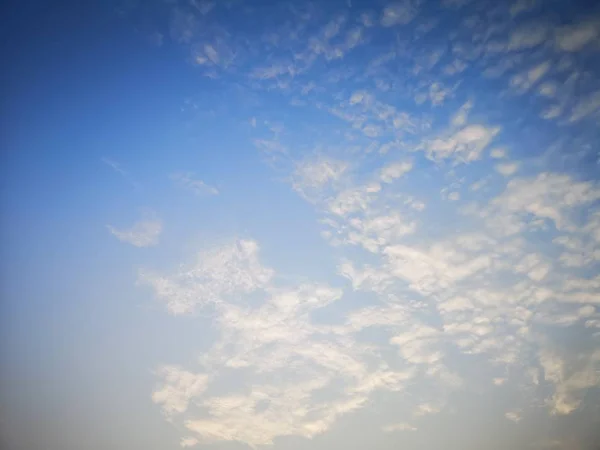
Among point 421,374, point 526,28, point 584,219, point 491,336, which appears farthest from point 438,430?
point 526,28

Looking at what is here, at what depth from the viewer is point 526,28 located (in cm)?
638

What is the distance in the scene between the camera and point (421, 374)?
41.8ft

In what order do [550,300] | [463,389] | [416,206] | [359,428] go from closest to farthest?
[416,206], [550,300], [463,389], [359,428]

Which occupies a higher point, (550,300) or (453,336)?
(550,300)

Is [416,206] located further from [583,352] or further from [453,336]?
[583,352]

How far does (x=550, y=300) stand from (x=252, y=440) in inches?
579

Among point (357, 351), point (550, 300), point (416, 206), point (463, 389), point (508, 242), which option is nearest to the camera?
point (416, 206)

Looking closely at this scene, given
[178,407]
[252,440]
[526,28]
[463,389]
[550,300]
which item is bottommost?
[252,440]

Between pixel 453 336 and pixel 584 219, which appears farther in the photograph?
pixel 453 336

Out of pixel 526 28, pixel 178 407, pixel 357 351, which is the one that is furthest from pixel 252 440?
pixel 526 28

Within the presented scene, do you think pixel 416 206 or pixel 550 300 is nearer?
pixel 416 206

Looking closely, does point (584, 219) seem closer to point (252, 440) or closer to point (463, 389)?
point (463, 389)

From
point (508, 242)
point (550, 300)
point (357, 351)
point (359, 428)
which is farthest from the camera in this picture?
point (359, 428)

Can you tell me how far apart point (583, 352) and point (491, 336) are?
4.84m
